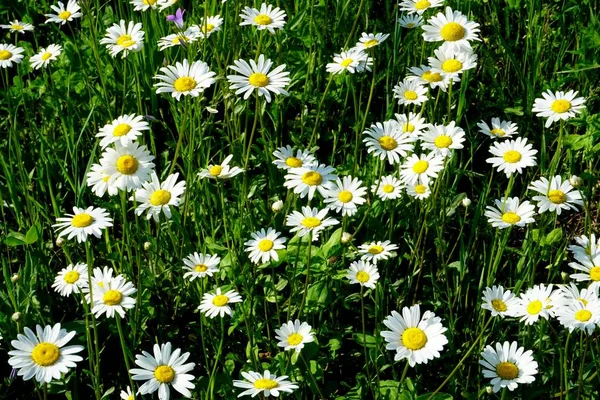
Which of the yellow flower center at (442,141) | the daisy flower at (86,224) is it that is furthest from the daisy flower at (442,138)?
the daisy flower at (86,224)

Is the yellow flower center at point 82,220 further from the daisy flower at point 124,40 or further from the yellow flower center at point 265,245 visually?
the daisy flower at point 124,40

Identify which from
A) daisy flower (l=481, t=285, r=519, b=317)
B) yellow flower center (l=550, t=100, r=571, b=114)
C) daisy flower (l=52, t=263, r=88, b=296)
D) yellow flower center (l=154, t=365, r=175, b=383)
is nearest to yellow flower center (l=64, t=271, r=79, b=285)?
daisy flower (l=52, t=263, r=88, b=296)

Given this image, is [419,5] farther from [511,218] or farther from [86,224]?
[86,224]

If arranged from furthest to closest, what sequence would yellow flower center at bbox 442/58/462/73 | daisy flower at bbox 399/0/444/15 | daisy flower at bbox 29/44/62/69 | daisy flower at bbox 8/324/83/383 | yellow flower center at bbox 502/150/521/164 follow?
daisy flower at bbox 29/44/62/69 < daisy flower at bbox 399/0/444/15 < yellow flower center at bbox 442/58/462/73 < yellow flower center at bbox 502/150/521/164 < daisy flower at bbox 8/324/83/383

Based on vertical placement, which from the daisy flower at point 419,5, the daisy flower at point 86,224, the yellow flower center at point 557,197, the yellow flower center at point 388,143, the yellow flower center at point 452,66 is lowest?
the daisy flower at point 86,224

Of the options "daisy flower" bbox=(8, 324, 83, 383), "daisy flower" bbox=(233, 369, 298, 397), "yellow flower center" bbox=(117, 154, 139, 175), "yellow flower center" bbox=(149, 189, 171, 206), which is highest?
"yellow flower center" bbox=(149, 189, 171, 206)

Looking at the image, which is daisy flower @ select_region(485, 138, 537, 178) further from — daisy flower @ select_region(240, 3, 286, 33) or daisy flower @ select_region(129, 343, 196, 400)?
daisy flower @ select_region(129, 343, 196, 400)

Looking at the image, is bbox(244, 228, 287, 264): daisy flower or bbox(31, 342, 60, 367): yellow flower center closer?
bbox(31, 342, 60, 367): yellow flower center
